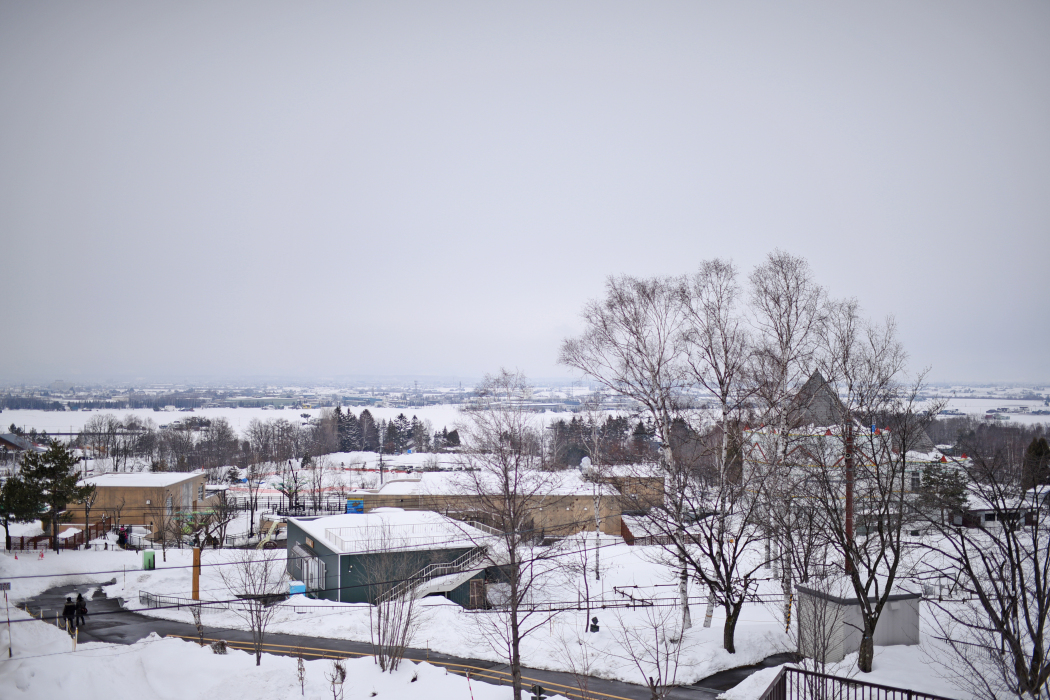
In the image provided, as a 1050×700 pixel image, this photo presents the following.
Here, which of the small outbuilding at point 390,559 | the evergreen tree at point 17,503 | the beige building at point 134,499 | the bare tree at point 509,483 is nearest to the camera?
the bare tree at point 509,483

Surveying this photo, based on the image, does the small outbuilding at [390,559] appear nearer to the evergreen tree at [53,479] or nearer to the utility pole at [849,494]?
the evergreen tree at [53,479]

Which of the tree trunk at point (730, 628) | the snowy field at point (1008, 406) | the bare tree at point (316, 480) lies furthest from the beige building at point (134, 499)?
the snowy field at point (1008, 406)

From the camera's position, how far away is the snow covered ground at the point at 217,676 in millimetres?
11195

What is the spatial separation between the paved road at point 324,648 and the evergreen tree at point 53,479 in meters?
5.35

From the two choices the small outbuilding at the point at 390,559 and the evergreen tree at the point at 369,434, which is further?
the evergreen tree at the point at 369,434

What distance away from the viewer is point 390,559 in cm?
2436

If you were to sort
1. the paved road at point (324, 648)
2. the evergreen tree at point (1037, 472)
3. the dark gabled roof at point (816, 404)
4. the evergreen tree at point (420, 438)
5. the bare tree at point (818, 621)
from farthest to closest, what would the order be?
the evergreen tree at point (420, 438) < the dark gabled roof at point (816, 404) < the paved road at point (324, 648) < the bare tree at point (818, 621) < the evergreen tree at point (1037, 472)

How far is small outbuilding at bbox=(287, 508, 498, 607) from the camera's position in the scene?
23938 millimetres

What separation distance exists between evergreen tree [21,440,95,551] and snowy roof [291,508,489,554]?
35.5ft

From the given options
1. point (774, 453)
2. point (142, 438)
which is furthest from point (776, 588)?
point (142, 438)

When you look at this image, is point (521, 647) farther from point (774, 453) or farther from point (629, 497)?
point (774, 453)

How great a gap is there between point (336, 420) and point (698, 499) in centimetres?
7691

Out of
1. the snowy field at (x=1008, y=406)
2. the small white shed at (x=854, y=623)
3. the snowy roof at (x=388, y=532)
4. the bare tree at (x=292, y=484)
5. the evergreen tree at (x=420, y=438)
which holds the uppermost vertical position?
the snowy field at (x=1008, y=406)

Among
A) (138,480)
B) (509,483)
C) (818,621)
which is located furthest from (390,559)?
(138,480)
